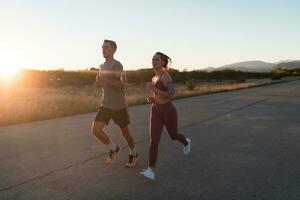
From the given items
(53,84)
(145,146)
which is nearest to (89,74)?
(53,84)

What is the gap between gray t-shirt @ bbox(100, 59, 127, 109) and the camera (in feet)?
24.4

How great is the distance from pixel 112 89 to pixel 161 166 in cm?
140

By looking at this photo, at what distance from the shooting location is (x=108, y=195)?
6.02 metres

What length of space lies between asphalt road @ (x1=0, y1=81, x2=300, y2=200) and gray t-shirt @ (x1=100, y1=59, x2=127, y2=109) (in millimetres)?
957

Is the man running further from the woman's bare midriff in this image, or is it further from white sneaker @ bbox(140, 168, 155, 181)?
white sneaker @ bbox(140, 168, 155, 181)

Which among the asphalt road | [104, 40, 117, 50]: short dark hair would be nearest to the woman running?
the asphalt road

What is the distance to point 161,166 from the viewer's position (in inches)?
309

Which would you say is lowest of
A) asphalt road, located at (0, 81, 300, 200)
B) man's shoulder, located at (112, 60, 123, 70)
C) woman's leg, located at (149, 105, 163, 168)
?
asphalt road, located at (0, 81, 300, 200)

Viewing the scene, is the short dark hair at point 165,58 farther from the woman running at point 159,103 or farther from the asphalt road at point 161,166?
the asphalt road at point 161,166

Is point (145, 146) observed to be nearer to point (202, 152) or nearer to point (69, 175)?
point (202, 152)

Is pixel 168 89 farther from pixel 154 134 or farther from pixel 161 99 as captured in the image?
pixel 154 134

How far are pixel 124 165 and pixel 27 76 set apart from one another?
2125 inches

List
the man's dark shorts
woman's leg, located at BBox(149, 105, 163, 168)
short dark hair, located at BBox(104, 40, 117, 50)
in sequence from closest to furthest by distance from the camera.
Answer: woman's leg, located at BBox(149, 105, 163, 168)
short dark hair, located at BBox(104, 40, 117, 50)
the man's dark shorts

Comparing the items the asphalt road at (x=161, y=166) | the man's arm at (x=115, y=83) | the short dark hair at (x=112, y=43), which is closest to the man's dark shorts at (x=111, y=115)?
the man's arm at (x=115, y=83)
